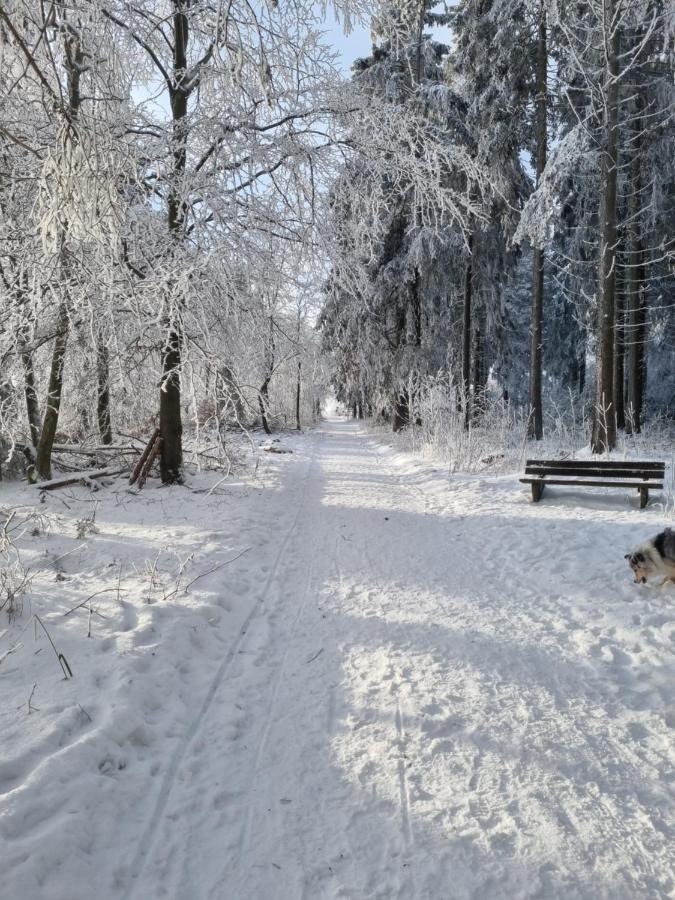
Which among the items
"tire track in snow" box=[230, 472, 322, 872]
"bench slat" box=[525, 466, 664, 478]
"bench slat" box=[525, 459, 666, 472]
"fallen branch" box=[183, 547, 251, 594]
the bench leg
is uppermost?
"bench slat" box=[525, 459, 666, 472]

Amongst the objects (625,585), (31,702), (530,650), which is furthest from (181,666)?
(625,585)

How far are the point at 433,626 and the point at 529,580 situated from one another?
1398 mm

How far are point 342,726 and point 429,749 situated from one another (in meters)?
0.49

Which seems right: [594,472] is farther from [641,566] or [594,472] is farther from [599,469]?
[641,566]

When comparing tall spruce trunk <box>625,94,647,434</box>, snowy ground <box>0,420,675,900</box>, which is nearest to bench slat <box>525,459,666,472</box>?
snowy ground <box>0,420,675,900</box>

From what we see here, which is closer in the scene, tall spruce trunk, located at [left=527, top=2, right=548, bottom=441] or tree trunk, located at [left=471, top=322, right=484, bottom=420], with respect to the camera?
tall spruce trunk, located at [left=527, top=2, right=548, bottom=441]

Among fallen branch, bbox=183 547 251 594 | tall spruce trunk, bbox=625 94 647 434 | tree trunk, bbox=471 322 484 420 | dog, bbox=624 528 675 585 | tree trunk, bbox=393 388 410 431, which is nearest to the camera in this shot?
dog, bbox=624 528 675 585

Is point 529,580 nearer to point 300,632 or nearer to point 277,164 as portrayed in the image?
point 300,632

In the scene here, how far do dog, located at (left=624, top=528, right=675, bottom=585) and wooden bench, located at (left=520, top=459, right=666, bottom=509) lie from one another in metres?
2.40

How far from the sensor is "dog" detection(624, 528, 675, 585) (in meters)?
4.02

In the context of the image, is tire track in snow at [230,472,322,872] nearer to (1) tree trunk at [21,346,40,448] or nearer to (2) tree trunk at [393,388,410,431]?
(1) tree trunk at [21,346,40,448]

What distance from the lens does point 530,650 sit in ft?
11.3

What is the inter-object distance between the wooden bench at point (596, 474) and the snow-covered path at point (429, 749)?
2.24 m

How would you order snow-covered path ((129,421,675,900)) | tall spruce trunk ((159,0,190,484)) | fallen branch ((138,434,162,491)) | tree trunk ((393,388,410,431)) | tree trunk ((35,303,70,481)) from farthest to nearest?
tree trunk ((393,388,410,431)), fallen branch ((138,434,162,491)), tree trunk ((35,303,70,481)), tall spruce trunk ((159,0,190,484)), snow-covered path ((129,421,675,900))
